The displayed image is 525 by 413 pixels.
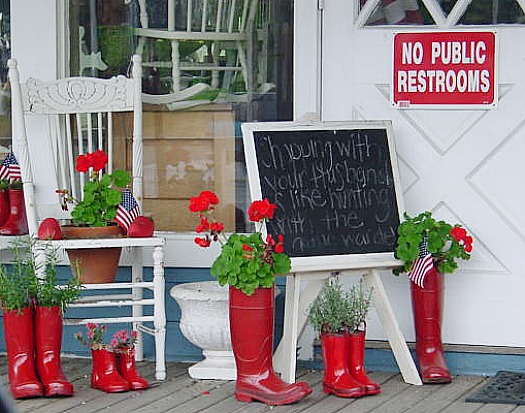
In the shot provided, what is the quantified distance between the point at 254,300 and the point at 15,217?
122 centimetres

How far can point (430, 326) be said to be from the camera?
3.62 meters

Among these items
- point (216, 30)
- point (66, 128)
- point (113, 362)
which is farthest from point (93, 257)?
point (216, 30)

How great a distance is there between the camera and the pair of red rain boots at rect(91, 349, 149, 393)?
347 centimetres

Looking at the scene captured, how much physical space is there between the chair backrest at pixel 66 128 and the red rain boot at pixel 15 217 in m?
0.11

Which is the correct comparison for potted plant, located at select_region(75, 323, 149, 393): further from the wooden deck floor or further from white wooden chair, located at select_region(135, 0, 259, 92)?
white wooden chair, located at select_region(135, 0, 259, 92)

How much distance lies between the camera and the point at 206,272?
4.06 m

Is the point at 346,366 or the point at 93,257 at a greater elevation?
the point at 93,257

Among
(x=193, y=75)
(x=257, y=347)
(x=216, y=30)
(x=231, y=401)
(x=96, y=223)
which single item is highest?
(x=216, y=30)

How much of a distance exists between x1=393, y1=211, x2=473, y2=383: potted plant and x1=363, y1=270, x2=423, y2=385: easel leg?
0.18 feet

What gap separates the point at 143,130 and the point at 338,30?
37.0 inches

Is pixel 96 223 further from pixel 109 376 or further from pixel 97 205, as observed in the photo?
pixel 109 376

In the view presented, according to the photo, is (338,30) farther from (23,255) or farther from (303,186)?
(23,255)

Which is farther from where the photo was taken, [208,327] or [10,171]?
[10,171]

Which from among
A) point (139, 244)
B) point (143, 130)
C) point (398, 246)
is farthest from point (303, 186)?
point (143, 130)
